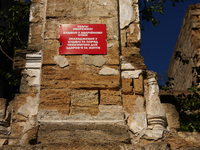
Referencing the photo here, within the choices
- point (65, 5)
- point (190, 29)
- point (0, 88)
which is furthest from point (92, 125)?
point (190, 29)

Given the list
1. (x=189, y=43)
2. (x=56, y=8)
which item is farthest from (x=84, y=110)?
(x=189, y=43)

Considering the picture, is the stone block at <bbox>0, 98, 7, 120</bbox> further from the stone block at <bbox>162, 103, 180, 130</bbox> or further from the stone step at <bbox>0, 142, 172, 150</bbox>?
the stone block at <bbox>162, 103, 180, 130</bbox>

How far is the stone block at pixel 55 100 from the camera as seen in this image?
334cm

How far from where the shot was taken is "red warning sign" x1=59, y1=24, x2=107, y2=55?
3658mm

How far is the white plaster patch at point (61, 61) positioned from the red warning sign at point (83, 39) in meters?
0.07

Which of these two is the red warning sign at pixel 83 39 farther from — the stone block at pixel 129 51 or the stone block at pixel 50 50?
the stone block at pixel 129 51

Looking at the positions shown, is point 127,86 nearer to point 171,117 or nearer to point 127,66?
point 127,66

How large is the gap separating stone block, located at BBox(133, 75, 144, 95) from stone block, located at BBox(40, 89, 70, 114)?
79cm

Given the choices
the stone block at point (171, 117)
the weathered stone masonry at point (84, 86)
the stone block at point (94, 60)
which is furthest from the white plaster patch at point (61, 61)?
the stone block at point (171, 117)

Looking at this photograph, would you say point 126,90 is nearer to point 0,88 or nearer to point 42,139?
point 42,139

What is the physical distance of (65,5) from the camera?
12.9 ft

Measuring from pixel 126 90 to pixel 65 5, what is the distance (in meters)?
1.35

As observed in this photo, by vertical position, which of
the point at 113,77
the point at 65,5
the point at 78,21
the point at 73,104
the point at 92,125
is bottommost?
the point at 92,125

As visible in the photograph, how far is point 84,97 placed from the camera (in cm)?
341
